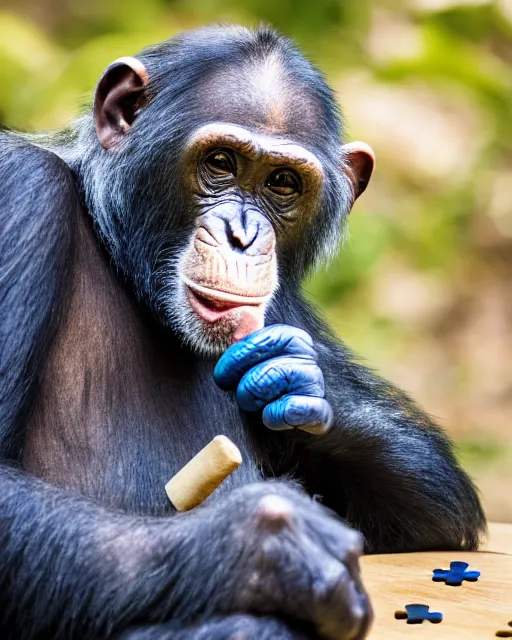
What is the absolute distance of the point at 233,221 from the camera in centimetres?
399

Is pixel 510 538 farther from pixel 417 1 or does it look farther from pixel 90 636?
pixel 417 1

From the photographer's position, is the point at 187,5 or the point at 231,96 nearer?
the point at 231,96

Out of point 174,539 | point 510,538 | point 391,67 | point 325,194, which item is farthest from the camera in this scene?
point 391,67

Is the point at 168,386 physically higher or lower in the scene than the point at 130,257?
lower

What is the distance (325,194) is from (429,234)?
24.2ft

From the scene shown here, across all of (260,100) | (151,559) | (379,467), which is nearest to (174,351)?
(260,100)

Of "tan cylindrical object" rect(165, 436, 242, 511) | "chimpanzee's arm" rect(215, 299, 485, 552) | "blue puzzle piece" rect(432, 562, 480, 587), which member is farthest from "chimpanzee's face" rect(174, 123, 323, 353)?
"blue puzzle piece" rect(432, 562, 480, 587)

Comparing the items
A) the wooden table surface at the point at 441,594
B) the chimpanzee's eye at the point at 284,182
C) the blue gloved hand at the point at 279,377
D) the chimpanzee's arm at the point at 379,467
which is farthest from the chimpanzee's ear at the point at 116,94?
the wooden table surface at the point at 441,594

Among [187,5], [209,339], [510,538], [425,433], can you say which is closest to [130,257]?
[209,339]

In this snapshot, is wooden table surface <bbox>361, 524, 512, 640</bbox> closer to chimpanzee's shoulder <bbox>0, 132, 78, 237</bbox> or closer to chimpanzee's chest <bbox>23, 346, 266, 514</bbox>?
chimpanzee's chest <bbox>23, 346, 266, 514</bbox>

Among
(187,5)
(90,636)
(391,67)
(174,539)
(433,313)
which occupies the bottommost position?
(90,636)

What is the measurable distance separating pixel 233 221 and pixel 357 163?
104 centimetres

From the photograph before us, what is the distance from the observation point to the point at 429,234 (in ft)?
38.2

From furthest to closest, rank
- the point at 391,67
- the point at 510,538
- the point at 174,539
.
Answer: the point at 391,67 → the point at 510,538 → the point at 174,539
